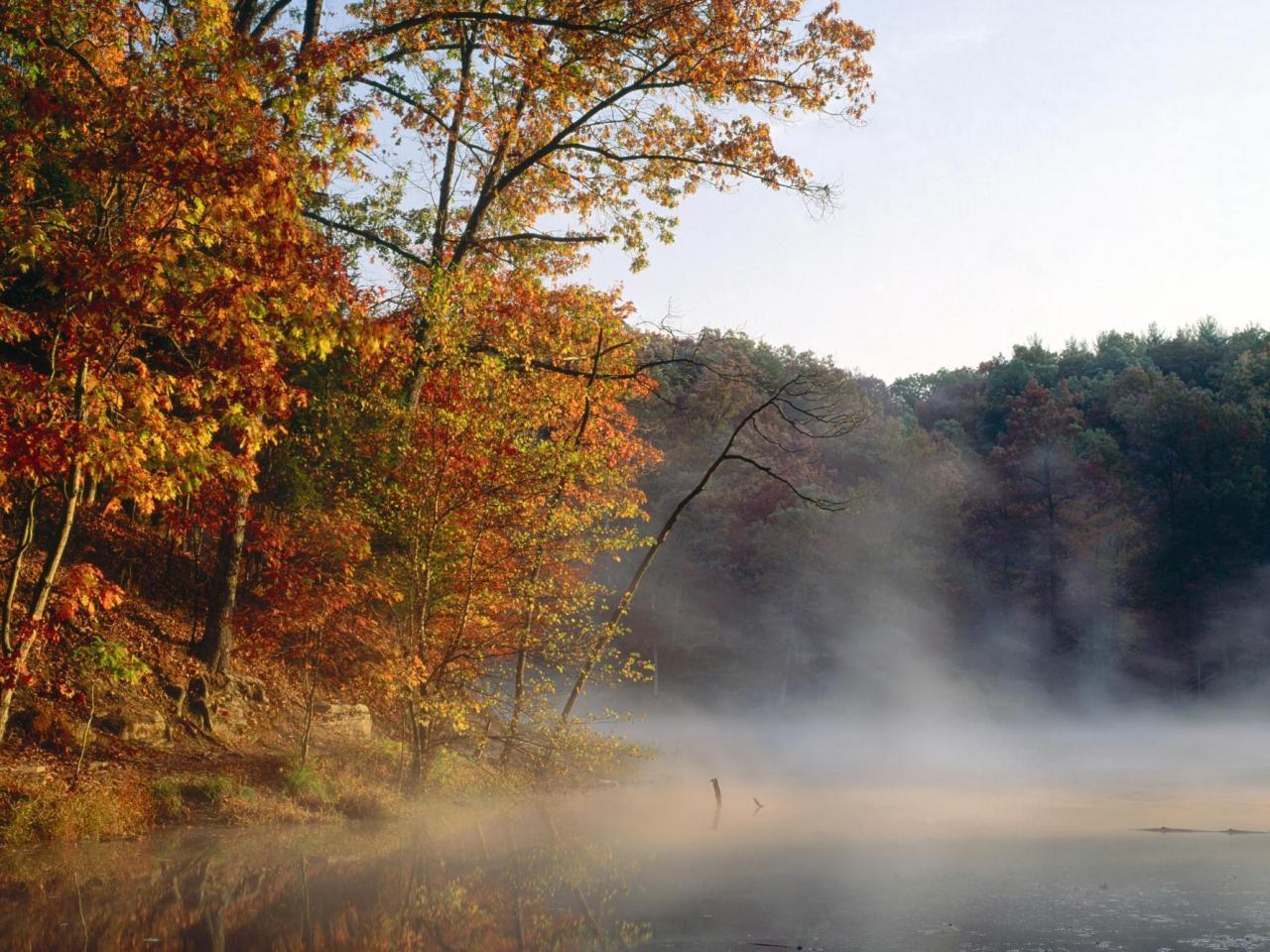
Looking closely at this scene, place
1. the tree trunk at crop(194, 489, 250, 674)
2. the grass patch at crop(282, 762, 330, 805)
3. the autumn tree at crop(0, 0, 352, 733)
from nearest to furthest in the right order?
1. the autumn tree at crop(0, 0, 352, 733)
2. the grass patch at crop(282, 762, 330, 805)
3. the tree trunk at crop(194, 489, 250, 674)

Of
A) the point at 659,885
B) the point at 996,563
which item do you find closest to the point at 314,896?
the point at 659,885

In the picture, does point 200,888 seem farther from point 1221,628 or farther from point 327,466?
point 1221,628

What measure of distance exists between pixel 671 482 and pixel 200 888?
37.7 meters

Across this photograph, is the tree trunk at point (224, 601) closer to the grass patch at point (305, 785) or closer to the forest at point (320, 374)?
the forest at point (320, 374)

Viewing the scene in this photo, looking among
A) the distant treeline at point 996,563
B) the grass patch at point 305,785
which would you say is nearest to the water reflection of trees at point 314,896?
the grass patch at point 305,785

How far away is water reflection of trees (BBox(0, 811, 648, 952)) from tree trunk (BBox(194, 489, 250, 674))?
418 centimetres

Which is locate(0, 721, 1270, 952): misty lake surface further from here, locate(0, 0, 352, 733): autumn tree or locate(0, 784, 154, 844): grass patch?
locate(0, 0, 352, 733): autumn tree

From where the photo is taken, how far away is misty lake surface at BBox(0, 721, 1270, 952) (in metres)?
8.06

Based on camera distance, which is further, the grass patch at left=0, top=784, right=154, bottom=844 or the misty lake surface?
the grass patch at left=0, top=784, right=154, bottom=844

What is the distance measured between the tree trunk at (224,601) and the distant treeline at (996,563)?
27108mm

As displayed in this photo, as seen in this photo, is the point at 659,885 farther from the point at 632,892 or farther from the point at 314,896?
the point at 314,896

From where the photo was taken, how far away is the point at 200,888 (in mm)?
9305

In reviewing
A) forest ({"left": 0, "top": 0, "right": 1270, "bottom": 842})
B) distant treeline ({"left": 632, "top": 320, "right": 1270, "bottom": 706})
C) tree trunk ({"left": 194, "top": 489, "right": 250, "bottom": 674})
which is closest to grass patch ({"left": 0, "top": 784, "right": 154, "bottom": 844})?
forest ({"left": 0, "top": 0, "right": 1270, "bottom": 842})

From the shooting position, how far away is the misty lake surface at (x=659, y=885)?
8.06 m
